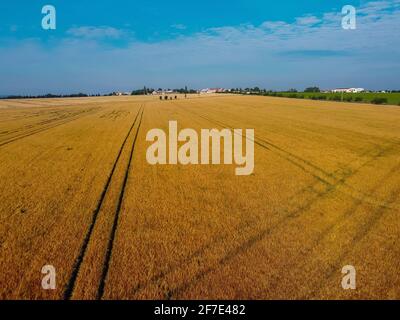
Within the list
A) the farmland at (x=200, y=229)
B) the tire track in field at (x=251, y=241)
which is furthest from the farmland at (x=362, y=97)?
the tire track in field at (x=251, y=241)

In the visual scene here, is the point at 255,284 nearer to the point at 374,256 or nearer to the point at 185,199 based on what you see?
the point at 374,256

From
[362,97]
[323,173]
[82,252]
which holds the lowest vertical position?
[82,252]

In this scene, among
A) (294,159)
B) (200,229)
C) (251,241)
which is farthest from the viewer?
(294,159)

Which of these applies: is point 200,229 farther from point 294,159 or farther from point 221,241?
point 294,159

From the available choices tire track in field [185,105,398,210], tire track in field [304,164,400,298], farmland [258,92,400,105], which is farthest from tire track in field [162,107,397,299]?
farmland [258,92,400,105]

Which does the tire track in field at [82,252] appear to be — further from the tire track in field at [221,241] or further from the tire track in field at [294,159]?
the tire track in field at [294,159]

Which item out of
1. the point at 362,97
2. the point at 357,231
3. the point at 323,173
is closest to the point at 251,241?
the point at 357,231

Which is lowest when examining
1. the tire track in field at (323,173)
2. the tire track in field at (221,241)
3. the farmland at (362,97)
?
the tire track in field at (221,241)

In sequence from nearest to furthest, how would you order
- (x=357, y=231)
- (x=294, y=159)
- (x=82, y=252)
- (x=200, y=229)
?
(x=82, y=252)
(x=357, y=231)
(x=200, y=229)
(x=294, y=159)

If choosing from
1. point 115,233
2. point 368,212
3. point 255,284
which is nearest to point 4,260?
point 115,233

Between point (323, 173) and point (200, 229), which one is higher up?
point (323, 173)
